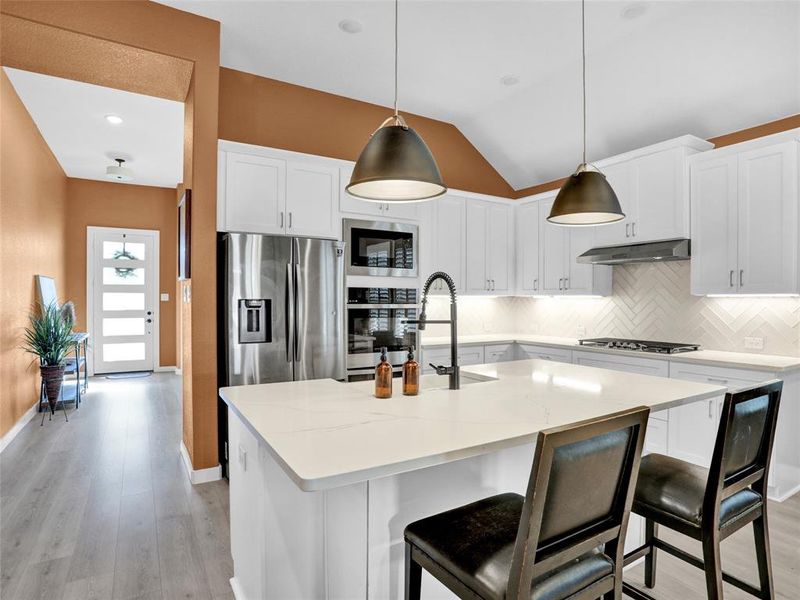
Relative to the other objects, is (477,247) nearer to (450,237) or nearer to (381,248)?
(450,237)

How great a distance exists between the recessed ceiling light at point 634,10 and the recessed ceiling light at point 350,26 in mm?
1844

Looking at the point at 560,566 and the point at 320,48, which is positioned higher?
the point at 320,48

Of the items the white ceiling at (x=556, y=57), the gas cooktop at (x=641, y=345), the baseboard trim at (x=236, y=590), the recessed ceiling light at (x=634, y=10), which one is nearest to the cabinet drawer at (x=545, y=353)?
the gas cooktop at (x=641, y=345)

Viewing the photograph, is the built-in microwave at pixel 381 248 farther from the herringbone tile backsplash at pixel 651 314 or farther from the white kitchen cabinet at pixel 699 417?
the white kitchen cabinet at pixel 699 417

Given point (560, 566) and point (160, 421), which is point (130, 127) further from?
point (560, 566)

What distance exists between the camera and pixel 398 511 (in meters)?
1.56

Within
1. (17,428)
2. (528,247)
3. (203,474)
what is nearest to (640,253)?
(528,247)

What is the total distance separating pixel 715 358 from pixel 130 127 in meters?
6.13

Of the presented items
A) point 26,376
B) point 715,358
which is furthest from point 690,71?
point 26,376

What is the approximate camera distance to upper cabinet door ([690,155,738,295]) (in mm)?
3391

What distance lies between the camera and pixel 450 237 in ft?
15.5

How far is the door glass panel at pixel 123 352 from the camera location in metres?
7.48

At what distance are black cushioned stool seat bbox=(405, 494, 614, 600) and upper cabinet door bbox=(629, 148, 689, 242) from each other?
3.19 m

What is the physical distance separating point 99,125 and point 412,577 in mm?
5741
